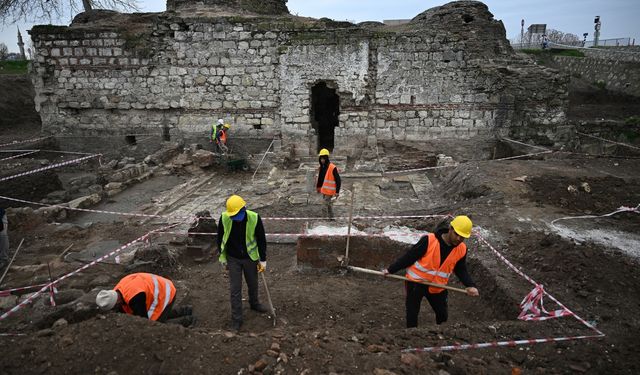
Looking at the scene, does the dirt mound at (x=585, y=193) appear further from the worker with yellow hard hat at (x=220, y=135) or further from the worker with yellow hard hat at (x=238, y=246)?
the worker with yellow hard hat at (x=220, y=135)

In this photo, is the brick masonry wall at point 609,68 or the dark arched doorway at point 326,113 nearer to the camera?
the dark arched doorway at point 326,113

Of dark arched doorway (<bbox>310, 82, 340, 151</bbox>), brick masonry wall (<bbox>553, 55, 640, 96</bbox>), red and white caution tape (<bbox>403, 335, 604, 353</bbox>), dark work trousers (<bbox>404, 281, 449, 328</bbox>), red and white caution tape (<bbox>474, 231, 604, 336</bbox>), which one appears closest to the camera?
red and white caution tape (<bbox>403, 335, 604, 353</bbox>)

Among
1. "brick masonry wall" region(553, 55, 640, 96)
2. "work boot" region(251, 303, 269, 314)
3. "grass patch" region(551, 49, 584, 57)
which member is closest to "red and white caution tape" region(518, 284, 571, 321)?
"work boot" region(251, 303, 269, 314)

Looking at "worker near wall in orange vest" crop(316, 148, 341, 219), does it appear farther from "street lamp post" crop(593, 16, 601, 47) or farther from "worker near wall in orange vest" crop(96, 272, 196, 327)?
"street lamp post" crop(593, 16, 601, 47)

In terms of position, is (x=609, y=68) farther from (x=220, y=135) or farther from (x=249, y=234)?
(x=249, y=234)

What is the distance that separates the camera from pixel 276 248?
6703mm

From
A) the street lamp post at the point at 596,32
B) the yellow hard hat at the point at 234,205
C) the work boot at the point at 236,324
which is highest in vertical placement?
the street lamp post at the point at 596,32

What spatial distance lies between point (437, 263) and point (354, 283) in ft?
6.27

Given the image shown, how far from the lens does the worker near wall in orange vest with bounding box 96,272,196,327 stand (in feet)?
12.4

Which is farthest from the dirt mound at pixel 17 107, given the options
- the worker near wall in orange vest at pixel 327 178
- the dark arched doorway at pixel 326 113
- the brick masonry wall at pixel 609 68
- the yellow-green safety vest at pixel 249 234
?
the brick masonry wall at pixel 609 68

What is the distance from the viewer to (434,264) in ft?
12.7

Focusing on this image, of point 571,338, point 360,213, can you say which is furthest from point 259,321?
point 360,213

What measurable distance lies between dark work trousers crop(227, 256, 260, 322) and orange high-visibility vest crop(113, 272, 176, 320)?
693 mm

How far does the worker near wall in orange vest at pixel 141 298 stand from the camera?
12.4 ft
